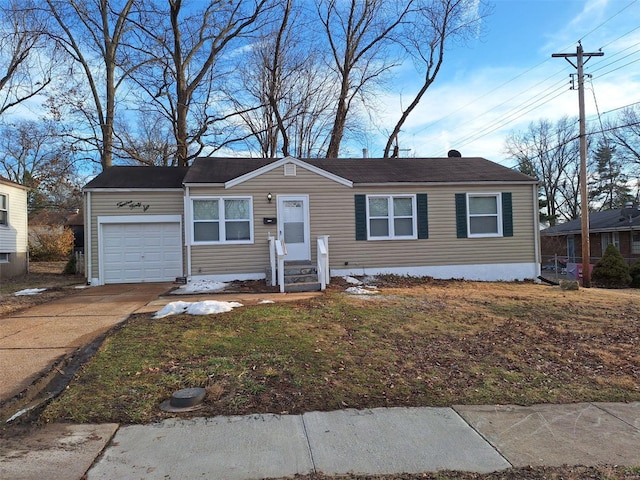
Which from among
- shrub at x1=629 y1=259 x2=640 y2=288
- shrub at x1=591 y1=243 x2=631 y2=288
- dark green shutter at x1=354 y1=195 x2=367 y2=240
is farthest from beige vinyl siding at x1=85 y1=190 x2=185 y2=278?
shrub at x1=629 y1=259 x2=640 y2=288

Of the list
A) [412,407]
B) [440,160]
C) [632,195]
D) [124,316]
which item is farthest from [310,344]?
[632,195]

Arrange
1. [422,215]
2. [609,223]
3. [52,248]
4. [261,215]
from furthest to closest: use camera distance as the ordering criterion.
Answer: [609,223], [52,248], [422,215], [261,215]

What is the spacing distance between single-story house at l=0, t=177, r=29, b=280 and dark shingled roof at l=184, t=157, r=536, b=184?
382 inches

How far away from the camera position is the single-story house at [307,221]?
42.0ft

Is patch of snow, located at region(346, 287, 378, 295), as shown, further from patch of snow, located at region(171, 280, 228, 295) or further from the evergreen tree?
the evergreen tree

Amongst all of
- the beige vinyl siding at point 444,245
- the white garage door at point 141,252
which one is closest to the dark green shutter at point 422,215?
the beige vinyl siding at point 444,245

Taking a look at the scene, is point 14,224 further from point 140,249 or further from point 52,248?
point 140,249

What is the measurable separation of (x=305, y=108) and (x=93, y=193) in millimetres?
14575

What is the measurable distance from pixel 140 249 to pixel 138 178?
2306 millimetres

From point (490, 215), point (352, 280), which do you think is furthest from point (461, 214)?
point (352, 280)

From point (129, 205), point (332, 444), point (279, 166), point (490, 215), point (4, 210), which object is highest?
point (279, 166)

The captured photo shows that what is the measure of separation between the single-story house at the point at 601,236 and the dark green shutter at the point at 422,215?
16.1 metres

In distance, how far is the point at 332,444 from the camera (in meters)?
3.62

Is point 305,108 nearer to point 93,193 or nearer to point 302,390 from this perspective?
point 93,193
